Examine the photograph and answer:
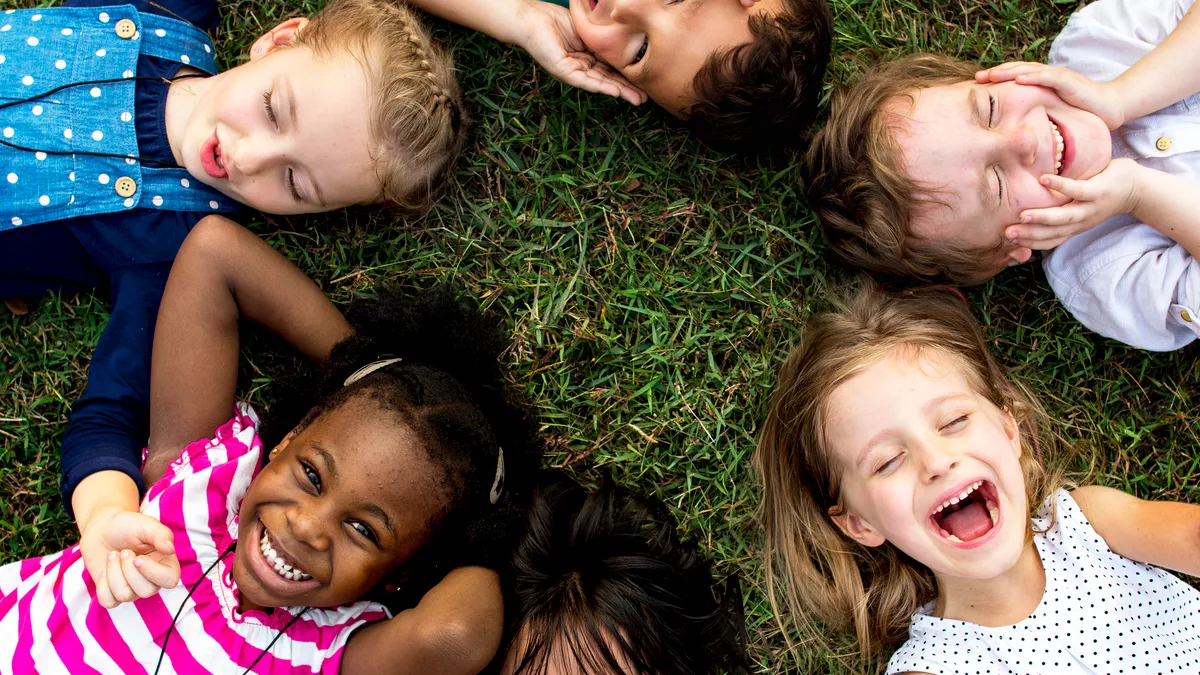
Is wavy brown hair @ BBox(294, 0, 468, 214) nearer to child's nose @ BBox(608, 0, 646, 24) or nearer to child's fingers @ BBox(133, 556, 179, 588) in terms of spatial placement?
child's nose @ BBox(608, 0, 646, 24)

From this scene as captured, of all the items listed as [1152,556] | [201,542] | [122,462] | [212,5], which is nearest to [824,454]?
[1152,556]

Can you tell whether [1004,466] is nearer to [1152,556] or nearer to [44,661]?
[1152,556]

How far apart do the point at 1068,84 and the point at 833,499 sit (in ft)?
4.72

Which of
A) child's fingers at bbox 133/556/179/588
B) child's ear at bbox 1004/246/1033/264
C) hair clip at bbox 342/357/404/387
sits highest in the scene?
child's ear at bbox 1004/246/1033/264

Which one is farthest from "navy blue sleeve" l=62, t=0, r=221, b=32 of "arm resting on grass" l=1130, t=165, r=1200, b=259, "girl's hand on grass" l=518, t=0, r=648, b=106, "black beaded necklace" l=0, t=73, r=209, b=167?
"arm resting on grass" l=1130, t=165, r=1200, b=259

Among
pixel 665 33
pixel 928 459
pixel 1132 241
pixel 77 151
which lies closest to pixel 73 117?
pixel 77 151

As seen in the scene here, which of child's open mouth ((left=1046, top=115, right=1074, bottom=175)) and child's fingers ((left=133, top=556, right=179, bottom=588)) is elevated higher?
child's open mouth ((left=1046, top=115, right=1074, bottom=175))

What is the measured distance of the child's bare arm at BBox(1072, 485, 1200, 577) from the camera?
263 cm

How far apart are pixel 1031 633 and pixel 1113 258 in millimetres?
1211

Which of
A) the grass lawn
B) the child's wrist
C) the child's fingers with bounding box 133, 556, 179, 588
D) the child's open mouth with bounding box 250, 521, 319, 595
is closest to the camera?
the child's fingers with bounding box 133, 556, 179, 588

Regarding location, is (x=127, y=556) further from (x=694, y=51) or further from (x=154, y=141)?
(x=694, y=51)

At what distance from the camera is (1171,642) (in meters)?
2.69

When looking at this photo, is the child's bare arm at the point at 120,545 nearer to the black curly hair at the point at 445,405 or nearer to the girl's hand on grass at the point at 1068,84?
the black curly hair at the point at 445,405

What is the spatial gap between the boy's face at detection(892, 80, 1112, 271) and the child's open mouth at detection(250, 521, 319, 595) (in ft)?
6.66
